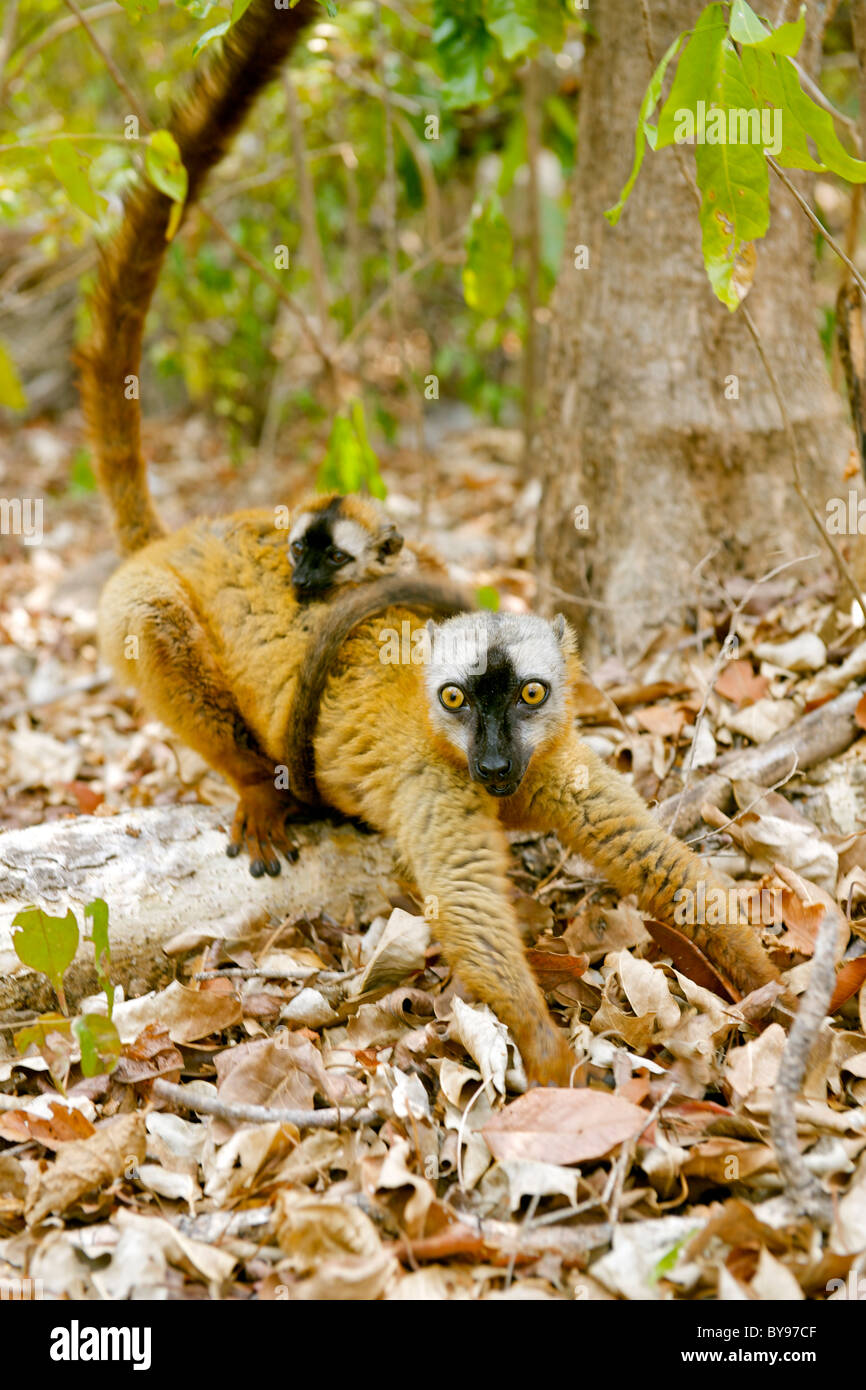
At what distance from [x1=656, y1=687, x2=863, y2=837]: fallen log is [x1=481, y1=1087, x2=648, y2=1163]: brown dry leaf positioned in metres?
1.42

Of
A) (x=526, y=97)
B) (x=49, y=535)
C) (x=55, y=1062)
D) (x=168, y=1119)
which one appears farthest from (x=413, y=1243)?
(x=49, y=535)

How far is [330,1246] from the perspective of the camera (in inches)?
97.7

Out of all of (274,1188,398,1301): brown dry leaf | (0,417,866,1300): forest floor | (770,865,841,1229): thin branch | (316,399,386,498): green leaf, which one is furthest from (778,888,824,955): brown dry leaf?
(316,399,386,498): green leaf

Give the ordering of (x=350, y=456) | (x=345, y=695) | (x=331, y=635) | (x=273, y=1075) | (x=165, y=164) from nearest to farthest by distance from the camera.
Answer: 1. (x=273, y=1075)
2. (x=165, y=164)
3. (x=331, y=635)
4. (x=345, y=695)
5. (x=350, y=456)

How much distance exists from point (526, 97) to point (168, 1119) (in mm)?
6150

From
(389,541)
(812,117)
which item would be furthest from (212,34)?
(389,541)

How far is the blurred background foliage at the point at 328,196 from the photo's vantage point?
5.23 metres

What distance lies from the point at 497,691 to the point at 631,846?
68cm

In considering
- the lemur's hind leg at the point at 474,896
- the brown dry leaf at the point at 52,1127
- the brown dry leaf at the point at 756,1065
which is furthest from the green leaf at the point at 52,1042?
the brown dry leaf at the point at 756,1065

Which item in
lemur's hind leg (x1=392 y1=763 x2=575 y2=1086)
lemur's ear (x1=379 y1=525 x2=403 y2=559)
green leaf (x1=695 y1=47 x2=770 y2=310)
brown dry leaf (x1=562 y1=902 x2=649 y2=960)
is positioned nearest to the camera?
green leaf (x1=695 y1=47 x2=770 y2=310)

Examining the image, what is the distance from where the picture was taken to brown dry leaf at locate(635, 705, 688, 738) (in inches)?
174

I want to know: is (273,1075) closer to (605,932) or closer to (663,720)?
(605,932)

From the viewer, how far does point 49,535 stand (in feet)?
34.0

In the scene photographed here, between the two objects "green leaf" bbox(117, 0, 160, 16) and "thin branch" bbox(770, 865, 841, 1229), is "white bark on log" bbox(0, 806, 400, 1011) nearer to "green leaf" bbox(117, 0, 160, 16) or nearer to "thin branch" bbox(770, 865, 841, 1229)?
"thin branch" bbox(770, 865, 841, 1229)
